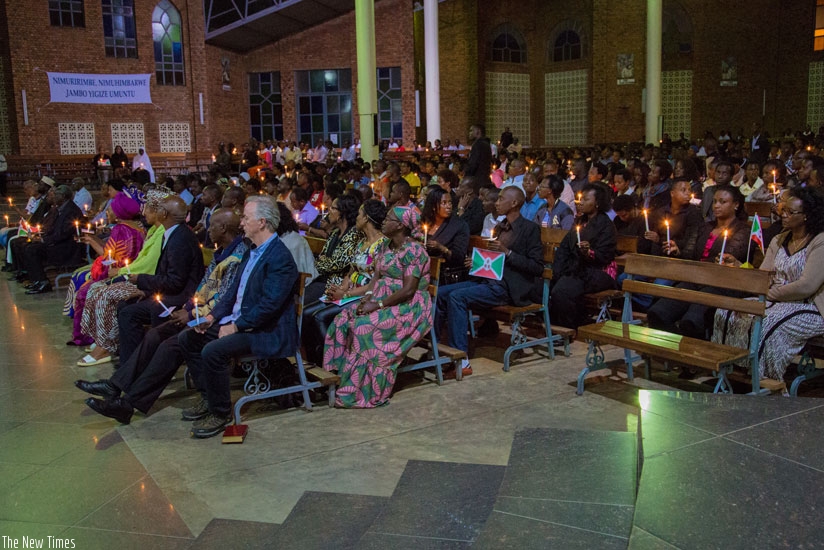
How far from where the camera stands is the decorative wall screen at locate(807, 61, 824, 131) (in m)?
27.3

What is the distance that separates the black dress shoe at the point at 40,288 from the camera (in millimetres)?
11242

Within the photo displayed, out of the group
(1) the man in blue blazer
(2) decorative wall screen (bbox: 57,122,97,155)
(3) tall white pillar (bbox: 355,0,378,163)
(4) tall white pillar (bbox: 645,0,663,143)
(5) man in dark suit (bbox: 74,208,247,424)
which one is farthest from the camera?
(2) decorative wall screen (bbox: 57,122,97,155)

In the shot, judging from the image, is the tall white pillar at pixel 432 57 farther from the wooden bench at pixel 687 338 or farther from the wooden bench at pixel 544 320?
the wooden bench at pixel 687 338

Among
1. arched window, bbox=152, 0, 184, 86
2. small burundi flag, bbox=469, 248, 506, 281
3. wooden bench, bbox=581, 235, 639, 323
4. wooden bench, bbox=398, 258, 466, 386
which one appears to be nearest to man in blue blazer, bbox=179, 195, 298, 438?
wooden bench, bbox=398, 258, 466, 386

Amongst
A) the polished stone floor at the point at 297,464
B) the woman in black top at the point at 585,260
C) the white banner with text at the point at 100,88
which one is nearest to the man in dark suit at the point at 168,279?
the polished stone floor at the point at 297,464

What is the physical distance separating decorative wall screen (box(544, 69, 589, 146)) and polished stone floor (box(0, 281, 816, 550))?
23.7 meters

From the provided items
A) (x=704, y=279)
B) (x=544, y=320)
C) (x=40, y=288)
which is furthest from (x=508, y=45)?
(x=704, y=279)

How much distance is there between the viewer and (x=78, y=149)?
27484 mm

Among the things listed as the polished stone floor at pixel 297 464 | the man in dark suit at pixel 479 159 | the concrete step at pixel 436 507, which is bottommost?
the polished stone floor at pixel 297 464

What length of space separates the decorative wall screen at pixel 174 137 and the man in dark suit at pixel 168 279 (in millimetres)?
23207

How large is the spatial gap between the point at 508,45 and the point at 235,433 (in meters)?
26.7

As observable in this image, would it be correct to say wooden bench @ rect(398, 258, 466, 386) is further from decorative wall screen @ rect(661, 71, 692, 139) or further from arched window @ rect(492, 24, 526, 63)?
arched window @ rect(492, 24, 526, 63)

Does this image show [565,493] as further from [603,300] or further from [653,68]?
[653,68]

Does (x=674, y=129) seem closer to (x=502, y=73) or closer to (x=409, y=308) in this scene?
(x=502, y=73)
